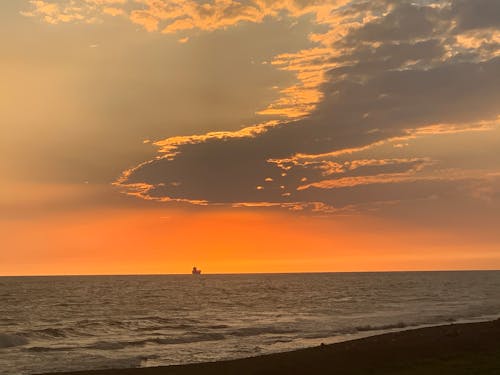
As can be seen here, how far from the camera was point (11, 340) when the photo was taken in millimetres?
46906

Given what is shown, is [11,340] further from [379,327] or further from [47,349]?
[379,327]

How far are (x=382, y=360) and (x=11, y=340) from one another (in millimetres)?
32861

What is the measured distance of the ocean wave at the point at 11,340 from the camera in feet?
147

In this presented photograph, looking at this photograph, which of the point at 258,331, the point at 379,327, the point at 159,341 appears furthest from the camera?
the point at 379,327

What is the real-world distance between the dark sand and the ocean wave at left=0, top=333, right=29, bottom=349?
19.0m

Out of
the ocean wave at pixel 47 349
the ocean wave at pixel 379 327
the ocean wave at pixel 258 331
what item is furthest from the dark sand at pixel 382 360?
the ocean wave at pixel 258 331

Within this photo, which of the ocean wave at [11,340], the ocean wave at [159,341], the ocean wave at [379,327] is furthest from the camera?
the ocean wave at [379,327]

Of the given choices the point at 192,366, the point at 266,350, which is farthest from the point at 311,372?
the point at 266,350

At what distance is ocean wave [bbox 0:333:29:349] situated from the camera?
147 ft

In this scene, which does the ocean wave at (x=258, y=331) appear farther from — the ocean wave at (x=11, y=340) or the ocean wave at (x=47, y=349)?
the ocean wave at (x=11, y=340)

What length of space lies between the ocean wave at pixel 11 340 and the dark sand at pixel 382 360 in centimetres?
1899

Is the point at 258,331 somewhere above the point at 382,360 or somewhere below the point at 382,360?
below

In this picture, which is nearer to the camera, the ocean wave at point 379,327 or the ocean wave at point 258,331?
the ocean wave at point 258,331

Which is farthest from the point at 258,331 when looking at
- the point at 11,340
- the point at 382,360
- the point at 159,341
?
the point at 382,360
